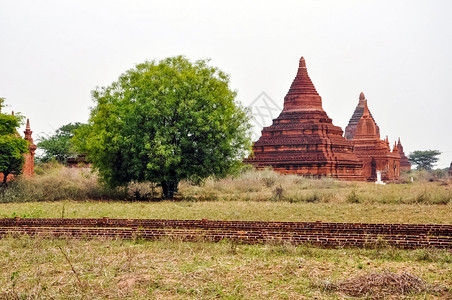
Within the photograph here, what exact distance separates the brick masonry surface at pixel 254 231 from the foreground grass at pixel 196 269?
1.16 feet

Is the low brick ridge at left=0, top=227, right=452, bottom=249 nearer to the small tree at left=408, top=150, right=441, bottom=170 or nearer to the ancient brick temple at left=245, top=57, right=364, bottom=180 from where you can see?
the ancient brick temple at left=245, top=57, right=364, bottom=180

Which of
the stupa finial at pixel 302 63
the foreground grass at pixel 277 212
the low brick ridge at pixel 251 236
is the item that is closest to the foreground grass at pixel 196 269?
the low brick ridge at pixel 251 236

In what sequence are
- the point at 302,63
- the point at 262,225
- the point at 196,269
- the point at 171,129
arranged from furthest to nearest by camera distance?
1. the point at 302,63
2. the point at 171,129
3. the point at 262,225
4. the point at 196,269

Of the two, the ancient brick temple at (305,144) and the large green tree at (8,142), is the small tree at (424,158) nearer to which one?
the ancient brick temple at (305,144)

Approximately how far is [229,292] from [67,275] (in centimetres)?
221

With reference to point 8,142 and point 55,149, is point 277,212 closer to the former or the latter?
point 8,142

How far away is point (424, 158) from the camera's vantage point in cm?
8444

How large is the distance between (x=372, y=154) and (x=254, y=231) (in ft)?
141

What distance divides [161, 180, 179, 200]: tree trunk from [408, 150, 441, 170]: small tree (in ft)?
208

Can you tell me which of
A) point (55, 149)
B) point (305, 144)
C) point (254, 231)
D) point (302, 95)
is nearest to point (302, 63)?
point (302, 95)

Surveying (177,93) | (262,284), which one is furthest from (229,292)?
(177,93)

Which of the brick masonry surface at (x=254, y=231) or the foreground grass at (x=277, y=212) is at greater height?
the foreground grass at (x=277, y=212)

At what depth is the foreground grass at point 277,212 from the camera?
52.1ft

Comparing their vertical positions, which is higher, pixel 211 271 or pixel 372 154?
pixel 372 154
